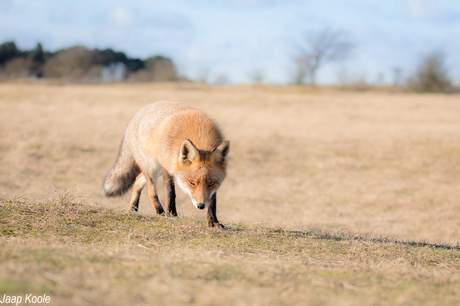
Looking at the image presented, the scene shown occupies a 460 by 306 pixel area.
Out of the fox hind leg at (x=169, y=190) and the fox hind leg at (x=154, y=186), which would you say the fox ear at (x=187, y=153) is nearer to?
the fox hind leg at (x=169, y=190)

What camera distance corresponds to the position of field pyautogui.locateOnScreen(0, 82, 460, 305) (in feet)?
11.2

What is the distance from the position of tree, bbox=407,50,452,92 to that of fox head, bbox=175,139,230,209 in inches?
1944

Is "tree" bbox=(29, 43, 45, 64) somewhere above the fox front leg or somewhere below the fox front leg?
above

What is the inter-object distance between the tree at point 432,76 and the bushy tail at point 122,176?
1919 inches

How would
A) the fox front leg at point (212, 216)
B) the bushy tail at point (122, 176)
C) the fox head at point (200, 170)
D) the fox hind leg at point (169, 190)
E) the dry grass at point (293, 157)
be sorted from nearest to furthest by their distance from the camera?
1. the fox head at point (200, 170)
2. the fox front leg at point (212, 216)
3. the fox hind leg at point (169, 190)
4. the bushy tail at point (122, 176)
5. the dry grass at point (293, 157)

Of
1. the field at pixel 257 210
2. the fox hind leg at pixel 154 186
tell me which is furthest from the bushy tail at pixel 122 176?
the fox hind leg at pixel 154 186

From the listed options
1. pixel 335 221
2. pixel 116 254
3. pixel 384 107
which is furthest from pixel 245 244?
pixel 384 107

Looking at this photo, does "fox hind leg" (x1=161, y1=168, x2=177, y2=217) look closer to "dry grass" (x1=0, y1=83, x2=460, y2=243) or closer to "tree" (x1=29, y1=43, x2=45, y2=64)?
"dry grass" (x1=0, y1=83, x2=460, y2=243)

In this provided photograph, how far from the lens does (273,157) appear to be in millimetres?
19625

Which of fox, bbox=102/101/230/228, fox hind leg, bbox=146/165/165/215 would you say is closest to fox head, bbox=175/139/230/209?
fox, bbox=102/101/230/228

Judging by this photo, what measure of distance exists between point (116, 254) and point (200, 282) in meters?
1.28

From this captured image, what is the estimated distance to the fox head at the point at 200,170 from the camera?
19.8 feet

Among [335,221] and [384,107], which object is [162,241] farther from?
[384,107]

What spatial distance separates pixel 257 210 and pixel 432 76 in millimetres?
44334
